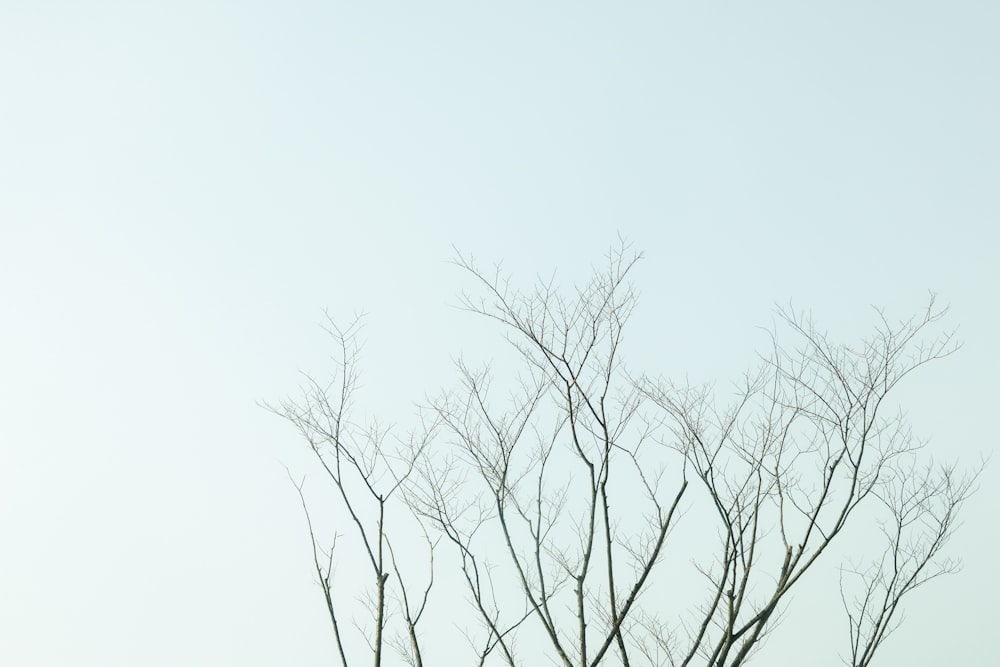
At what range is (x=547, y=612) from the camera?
6.57m

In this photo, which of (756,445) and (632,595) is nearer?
(632,595)

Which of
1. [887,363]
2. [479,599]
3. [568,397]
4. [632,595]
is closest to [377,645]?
[479,599]

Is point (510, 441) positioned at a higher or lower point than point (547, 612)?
higher

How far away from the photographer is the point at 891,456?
23.5 ft

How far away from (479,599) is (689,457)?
2013 mm

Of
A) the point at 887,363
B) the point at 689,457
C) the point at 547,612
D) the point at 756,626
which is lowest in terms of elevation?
the point at 756,626

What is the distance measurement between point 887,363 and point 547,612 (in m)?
3.23

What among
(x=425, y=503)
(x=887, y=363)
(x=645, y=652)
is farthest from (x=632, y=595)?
(x=645, y=652)

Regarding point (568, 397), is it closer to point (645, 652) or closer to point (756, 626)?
point (756, 626)

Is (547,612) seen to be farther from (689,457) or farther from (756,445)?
(756,445)

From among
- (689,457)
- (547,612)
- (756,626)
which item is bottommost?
(756,626)

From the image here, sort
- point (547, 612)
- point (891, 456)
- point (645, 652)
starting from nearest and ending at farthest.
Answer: point (547, 612)
point (891, 456)
point (645, 652)

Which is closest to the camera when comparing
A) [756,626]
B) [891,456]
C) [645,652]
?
[756,626]

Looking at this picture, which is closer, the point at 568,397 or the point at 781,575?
the point at 781,575
